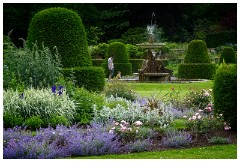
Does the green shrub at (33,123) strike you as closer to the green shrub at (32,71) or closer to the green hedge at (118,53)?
the green shrub at (32,71)

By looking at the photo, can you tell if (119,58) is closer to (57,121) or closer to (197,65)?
(197,65)

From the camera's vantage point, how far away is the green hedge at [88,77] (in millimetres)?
11740

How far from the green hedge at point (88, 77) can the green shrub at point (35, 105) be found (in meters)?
2.69

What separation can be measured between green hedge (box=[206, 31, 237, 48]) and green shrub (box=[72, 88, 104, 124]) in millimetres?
32679

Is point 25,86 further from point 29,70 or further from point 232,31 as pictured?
point 232,31

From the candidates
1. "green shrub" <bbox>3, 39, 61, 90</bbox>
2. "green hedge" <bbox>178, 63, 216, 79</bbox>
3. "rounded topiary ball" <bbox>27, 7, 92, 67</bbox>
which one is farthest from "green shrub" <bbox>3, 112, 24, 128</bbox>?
"green hedge" <bbox>178, 63, 216, 79</bbox>

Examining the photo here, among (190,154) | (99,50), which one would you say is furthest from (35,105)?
(99,50)

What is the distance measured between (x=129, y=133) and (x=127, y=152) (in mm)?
486

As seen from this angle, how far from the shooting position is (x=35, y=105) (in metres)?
8.53

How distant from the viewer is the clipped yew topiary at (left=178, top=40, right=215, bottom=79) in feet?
76.8

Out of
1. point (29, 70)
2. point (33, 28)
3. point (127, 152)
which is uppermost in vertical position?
point (33, 28)

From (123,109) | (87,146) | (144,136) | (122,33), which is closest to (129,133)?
(144,136)

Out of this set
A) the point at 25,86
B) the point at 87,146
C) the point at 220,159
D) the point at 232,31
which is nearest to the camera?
the point at 220,159

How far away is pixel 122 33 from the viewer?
42.7 m
